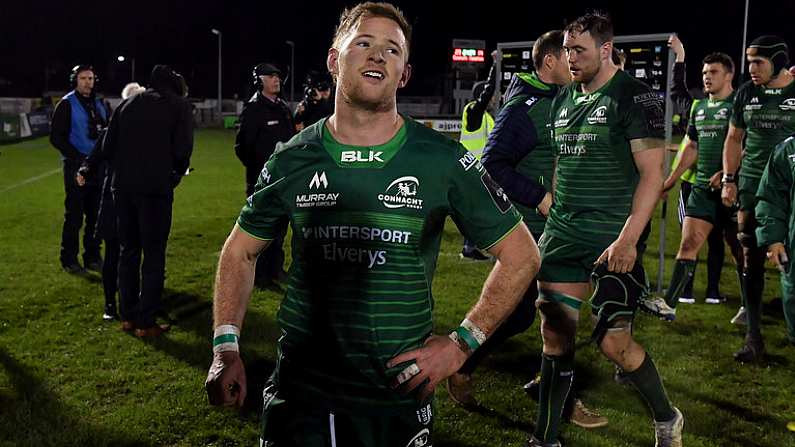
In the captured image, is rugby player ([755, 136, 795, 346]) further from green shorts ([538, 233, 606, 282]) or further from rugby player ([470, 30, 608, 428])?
rugby player ([470, 30, 608, 428])

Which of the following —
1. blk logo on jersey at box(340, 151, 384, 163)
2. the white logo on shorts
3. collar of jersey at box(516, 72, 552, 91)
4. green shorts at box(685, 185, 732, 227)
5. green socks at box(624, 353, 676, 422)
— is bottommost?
green socks at box(624, 353, 676, 422)

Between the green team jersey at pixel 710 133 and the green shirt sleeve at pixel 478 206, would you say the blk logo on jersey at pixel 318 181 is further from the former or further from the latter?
the green team jersey at pixel 710 133

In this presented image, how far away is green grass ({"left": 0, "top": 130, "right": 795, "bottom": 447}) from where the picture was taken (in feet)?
16.4

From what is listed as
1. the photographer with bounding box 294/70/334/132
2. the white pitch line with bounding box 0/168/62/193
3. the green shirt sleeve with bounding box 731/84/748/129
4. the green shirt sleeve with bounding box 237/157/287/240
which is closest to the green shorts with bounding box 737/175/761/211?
the green shirt sleeve with bounding box 731/84/748/129

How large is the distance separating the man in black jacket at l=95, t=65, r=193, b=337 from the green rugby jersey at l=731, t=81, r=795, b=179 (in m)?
4.91

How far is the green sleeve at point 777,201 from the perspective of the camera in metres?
4.57

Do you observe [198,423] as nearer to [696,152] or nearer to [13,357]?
[13,357]

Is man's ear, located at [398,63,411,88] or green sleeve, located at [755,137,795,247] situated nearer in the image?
man's ear, located at [398,63,411,88]

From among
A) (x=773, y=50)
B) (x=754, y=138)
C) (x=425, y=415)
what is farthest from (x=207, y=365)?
(x=773, y=50)

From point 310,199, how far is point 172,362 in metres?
4.16

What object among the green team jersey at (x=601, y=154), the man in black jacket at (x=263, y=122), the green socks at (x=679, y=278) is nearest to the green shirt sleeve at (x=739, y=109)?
the green socks at (x=679, y=278)

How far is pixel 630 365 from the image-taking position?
4.34m

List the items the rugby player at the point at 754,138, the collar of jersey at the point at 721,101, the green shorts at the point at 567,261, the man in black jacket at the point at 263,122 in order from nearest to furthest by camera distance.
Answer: the green shorts at the point at 567,261, the rugby player at the point at 754,138, the collar of jersey at the point at 721,101, the man in black jacket at the point at 263,122

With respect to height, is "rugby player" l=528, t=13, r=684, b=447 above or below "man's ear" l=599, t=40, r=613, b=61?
below
